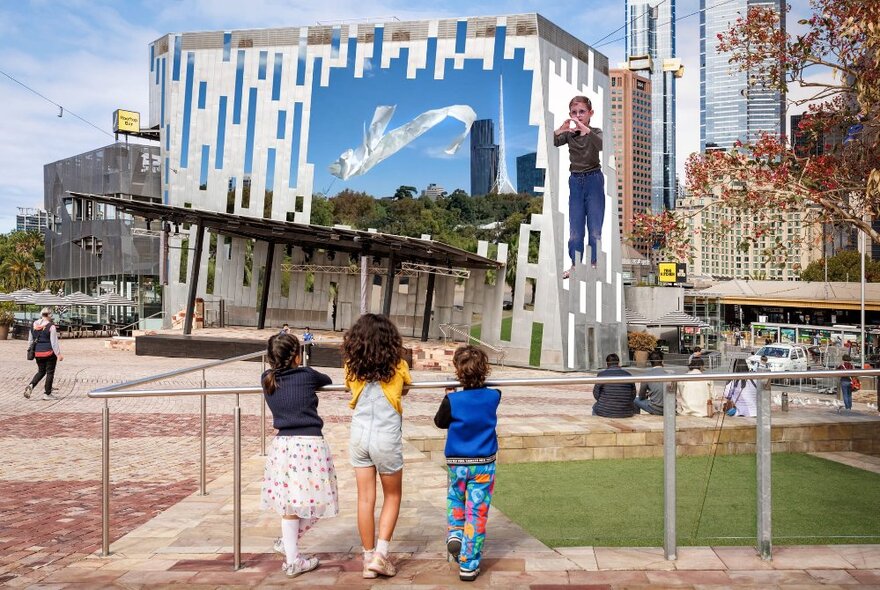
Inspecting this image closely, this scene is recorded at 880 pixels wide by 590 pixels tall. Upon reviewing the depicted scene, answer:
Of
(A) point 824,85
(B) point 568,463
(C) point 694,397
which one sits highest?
(A) point 824,85

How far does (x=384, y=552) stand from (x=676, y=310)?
1523 inches

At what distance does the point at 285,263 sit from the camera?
35.1 metres

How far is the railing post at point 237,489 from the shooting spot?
4938mm

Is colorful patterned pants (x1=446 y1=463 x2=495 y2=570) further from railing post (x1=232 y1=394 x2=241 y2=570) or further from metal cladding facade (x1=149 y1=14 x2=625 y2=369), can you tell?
metal cladding facade (x1=149 y1=14 x2=625 y2=369)

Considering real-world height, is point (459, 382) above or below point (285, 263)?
below

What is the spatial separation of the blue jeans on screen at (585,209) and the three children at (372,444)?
25157mm

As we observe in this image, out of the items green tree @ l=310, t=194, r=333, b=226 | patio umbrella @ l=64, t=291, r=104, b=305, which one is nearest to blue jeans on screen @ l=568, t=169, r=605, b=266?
green tree @ l=310, t=194, r=333, b=226

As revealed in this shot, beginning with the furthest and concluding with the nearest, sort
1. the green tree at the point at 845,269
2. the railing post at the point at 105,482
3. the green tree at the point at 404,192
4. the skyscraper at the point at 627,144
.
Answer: the skyscraper at the point at 627,144 < the green tree at the point at 845,269 < the green tree at the point at 404,192 < the railing post at the point at 105,482

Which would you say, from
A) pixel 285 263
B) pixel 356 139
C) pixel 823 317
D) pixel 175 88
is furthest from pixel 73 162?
pixel 823 317

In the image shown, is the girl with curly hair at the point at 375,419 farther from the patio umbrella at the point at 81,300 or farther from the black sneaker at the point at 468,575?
the patio umbrella at the point at 81,300

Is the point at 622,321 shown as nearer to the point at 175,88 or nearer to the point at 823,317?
the point at 175,88

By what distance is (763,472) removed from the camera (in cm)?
483

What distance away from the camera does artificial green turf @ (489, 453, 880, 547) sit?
479cm

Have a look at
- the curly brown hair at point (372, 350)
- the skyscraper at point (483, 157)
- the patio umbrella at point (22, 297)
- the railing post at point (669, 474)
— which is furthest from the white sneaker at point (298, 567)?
the patio umbrella at point (22, 297)
